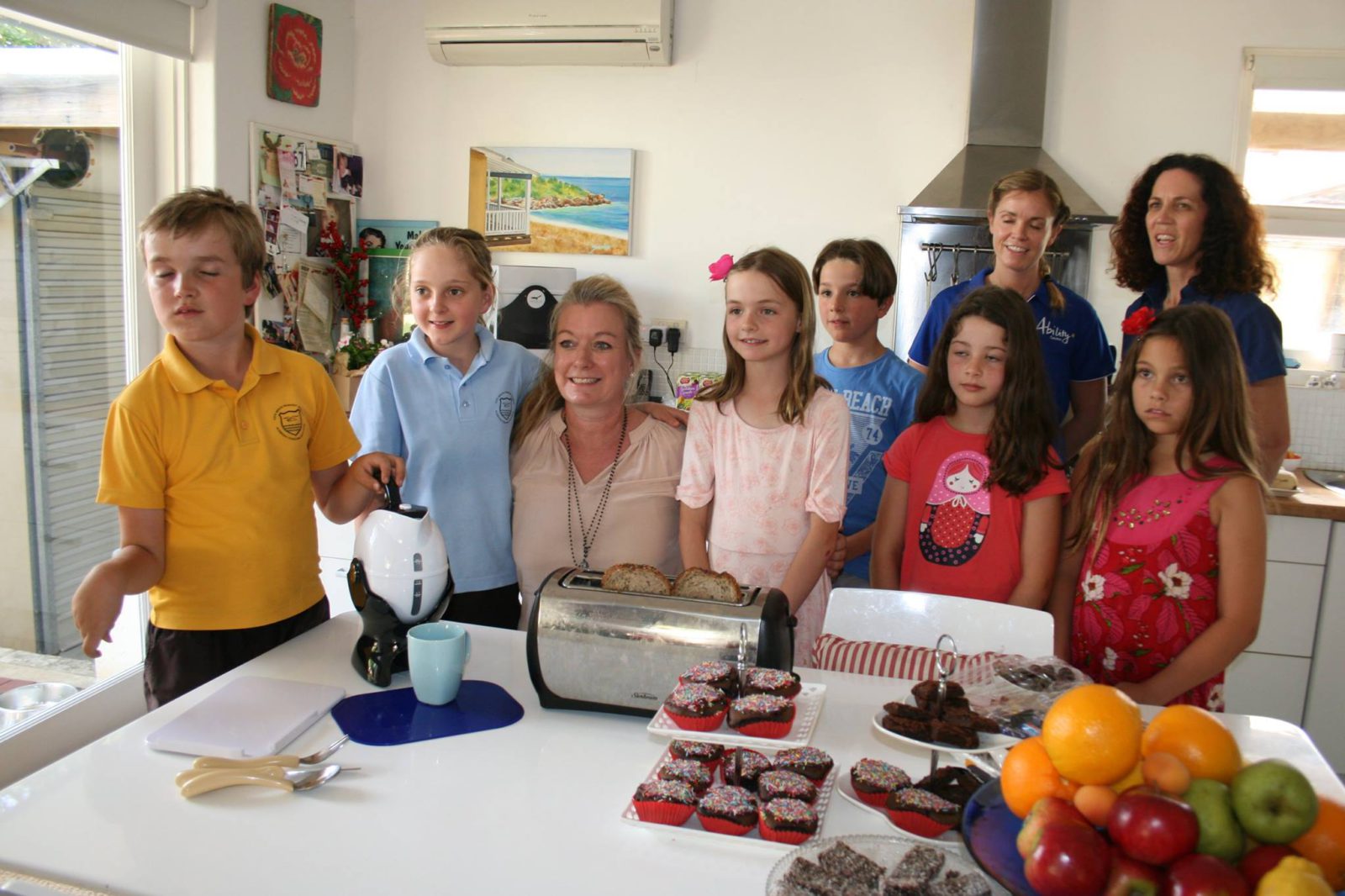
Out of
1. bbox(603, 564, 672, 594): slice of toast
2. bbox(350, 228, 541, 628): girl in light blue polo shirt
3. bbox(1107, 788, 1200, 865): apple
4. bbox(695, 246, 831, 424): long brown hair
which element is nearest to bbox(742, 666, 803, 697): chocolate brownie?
bbox(603, 564, 672, 594): slice of toast

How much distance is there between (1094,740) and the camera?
2.57 feet

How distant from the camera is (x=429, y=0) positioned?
3652 mm

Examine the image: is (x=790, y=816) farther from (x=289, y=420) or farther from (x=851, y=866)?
(x=289, y=420)

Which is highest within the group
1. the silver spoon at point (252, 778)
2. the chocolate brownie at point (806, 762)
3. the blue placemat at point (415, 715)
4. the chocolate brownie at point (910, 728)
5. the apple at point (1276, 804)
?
the apple at point (1276, 804)

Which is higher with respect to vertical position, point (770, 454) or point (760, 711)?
point (770, 454)

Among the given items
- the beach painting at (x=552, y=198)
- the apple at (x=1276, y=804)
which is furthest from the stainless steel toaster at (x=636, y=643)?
the beach painting at (x=552, y=198)

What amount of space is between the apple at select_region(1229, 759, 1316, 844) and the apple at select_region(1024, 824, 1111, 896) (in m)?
0.11

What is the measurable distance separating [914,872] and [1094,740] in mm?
185

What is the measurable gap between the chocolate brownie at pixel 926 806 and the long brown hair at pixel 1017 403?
3.02 feet

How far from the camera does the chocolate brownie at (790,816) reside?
0.92 meters

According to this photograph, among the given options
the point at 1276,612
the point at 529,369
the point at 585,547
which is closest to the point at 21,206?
the point at 529,369

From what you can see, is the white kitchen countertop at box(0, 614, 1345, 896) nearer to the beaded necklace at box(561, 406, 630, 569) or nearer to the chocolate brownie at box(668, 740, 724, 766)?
the chocolate brownie at box(668, 740, 724, 766)

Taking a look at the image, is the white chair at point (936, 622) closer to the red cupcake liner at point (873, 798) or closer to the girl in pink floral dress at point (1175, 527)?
the girl in pink floral dress at point (1175, 527)

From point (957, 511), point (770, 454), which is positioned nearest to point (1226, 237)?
point (957, 511)
